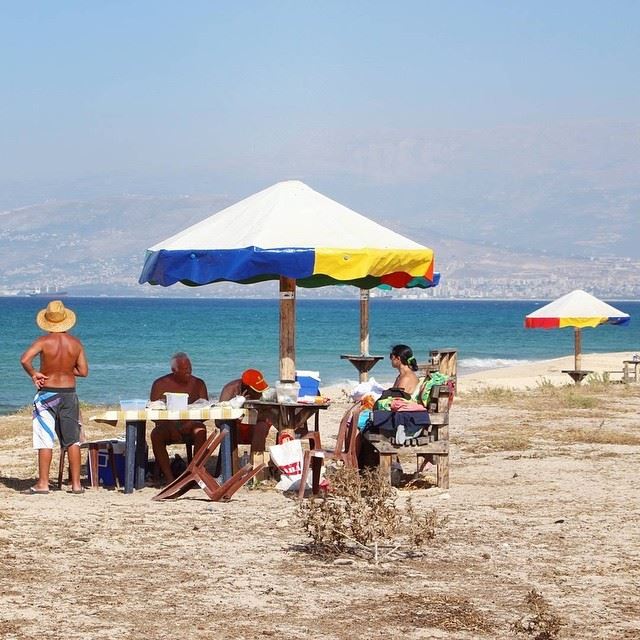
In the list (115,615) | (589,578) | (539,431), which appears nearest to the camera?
(115,615)

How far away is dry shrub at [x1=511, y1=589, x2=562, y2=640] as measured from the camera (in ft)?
16.4

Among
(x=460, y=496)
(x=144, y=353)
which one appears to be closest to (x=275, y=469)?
(x=460, y=496)

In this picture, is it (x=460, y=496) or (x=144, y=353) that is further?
(x=144, y=353)

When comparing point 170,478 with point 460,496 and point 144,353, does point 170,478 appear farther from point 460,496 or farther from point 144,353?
point 144,353

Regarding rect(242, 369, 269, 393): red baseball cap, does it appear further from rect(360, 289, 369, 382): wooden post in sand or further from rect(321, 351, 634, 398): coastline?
rect(321, 351, 634, 398): coastline

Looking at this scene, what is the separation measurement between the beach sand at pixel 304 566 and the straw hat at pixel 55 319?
4.04 feet

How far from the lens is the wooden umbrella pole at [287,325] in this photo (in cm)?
962

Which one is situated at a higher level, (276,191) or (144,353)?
(276,191)

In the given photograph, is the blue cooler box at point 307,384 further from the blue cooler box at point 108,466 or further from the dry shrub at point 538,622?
the dry shrub at point 538,622

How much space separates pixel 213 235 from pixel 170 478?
186 centimetres

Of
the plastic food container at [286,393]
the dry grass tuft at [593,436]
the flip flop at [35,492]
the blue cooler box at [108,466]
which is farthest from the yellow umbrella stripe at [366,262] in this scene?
the dry grass tuft at [593,436]

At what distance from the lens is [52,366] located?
348 inches

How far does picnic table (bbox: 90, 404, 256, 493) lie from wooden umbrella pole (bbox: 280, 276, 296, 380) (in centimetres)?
60

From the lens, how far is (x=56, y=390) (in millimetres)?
8852
